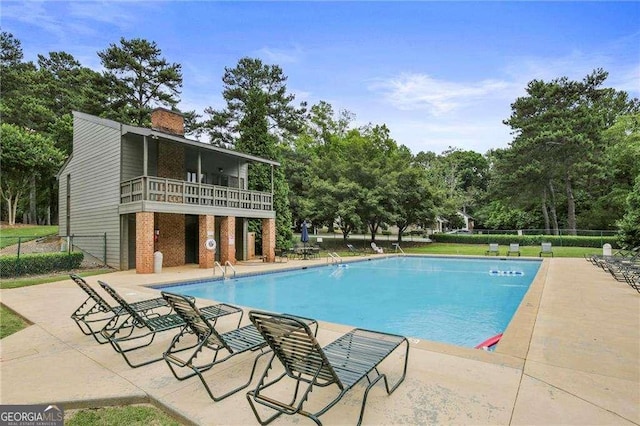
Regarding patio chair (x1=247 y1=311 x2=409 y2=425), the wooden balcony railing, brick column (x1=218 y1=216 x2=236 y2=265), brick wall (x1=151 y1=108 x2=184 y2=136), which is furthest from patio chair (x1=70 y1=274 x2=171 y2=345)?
brick wall (x1=151 y1=108 x2=184 y2=136)

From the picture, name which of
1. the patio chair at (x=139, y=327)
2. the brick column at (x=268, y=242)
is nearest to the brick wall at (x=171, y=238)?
the brick column at (x=268, y=242)

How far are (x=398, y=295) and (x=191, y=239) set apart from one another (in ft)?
37.6

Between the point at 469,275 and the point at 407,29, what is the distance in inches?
432

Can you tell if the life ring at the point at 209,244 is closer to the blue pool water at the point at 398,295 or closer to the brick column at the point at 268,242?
the blue pool water at the point at 398,295

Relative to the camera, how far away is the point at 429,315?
28.6ft

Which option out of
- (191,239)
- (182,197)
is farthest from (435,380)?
(191,239)

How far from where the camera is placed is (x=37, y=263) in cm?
1266

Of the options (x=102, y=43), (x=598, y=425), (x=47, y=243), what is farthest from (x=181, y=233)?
(x=102, y=43)

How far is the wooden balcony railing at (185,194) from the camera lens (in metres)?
13.9

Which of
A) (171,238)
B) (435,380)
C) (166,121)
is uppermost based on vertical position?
(166,121)

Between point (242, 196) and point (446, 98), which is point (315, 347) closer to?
point (242, 196)

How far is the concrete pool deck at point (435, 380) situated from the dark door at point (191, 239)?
11.4 metres

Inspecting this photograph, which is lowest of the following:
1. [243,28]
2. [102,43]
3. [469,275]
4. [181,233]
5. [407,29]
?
[469,275]

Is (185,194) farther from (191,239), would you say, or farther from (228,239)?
(191,239)
